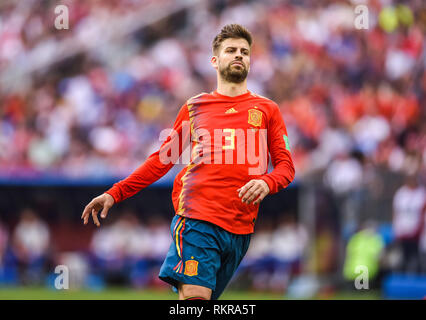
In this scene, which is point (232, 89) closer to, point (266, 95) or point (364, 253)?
point (364, 253)

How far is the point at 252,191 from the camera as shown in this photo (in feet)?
14.6

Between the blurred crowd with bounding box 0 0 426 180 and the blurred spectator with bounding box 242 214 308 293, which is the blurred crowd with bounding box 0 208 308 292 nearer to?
the blurred spectator with bounding box 242 214 308 293

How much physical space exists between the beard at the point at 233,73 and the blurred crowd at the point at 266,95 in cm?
705

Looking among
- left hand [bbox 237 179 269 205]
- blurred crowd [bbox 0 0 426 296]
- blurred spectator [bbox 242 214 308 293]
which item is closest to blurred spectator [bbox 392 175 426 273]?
blurred crowd [bbox 0 0 426 296]

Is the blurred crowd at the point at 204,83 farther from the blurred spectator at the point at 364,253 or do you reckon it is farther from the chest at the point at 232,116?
the chest at the point at 232,116

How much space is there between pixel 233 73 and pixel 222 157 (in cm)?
58

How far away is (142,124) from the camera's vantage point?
54.3ft

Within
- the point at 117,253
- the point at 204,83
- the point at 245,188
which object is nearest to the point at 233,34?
the point at 245,188

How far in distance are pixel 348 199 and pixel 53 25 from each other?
10722 mm

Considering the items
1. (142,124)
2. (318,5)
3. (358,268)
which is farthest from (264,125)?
(318,5)

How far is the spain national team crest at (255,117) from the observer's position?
4914mm

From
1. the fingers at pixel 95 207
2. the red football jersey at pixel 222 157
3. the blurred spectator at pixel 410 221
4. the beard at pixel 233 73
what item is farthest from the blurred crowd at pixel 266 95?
the fingers at pixel 95 207

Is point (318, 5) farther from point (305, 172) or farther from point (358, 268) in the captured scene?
point (358, 268)

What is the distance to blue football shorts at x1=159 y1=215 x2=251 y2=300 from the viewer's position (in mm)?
4658
